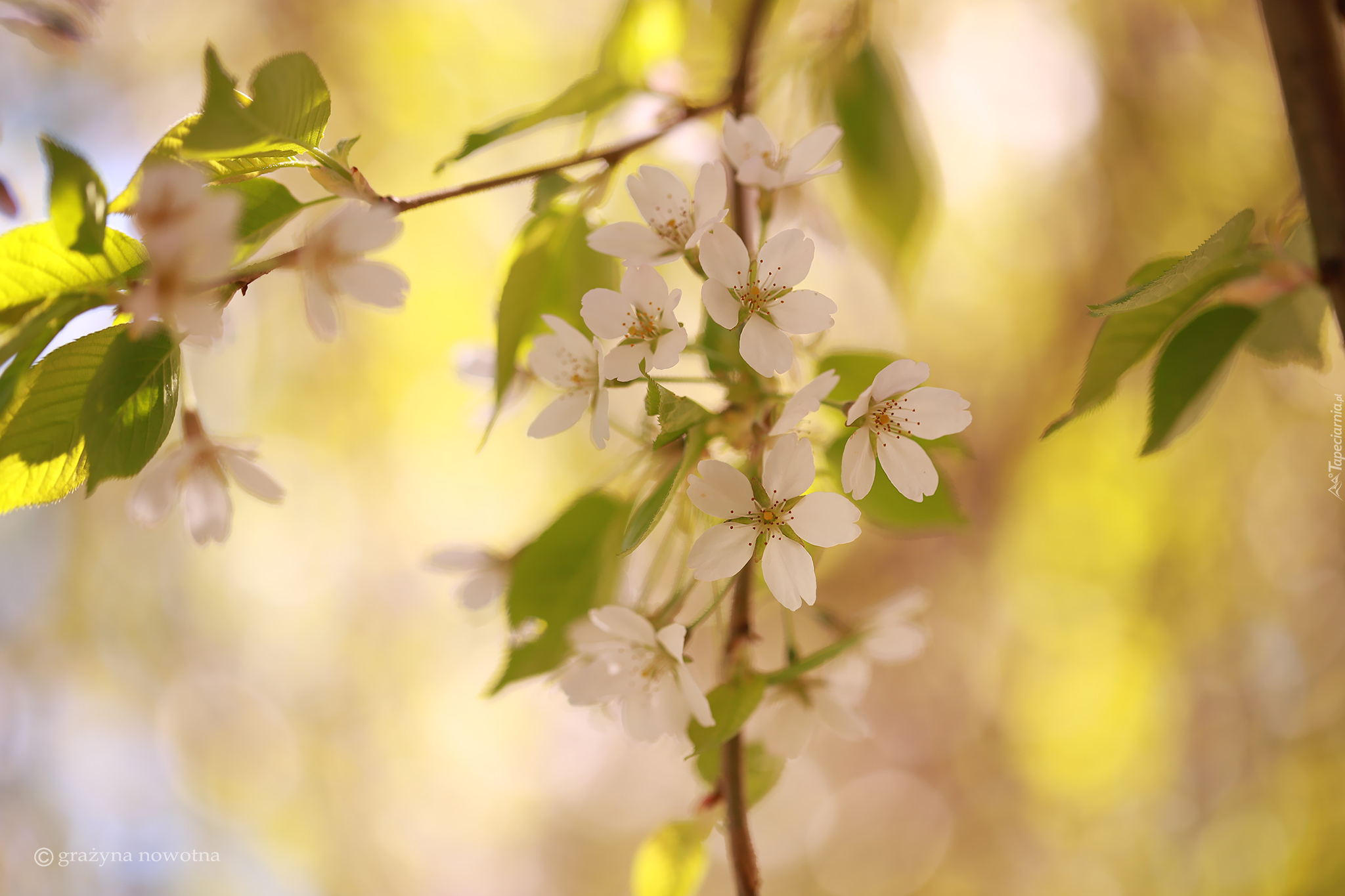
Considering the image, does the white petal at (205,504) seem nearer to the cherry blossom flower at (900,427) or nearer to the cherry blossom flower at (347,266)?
the cherry blossom flower at (347,266)

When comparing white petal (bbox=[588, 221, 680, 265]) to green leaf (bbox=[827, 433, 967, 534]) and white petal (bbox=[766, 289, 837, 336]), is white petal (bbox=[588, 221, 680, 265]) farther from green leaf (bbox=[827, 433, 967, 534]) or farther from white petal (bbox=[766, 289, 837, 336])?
green leaf (bbox=[827, 433, 967, 534])

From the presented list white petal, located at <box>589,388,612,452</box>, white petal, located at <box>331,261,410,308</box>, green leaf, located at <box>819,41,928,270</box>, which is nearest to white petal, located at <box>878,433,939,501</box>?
white petal, located at <box>589,388,612,452</box>

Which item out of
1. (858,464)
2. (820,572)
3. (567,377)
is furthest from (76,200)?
(820,572)

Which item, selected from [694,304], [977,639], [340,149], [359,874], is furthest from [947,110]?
[359,874]

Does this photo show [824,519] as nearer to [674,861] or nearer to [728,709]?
[728,709]

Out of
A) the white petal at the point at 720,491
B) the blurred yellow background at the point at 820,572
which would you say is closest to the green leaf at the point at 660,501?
the white petal at the point at 720,491
